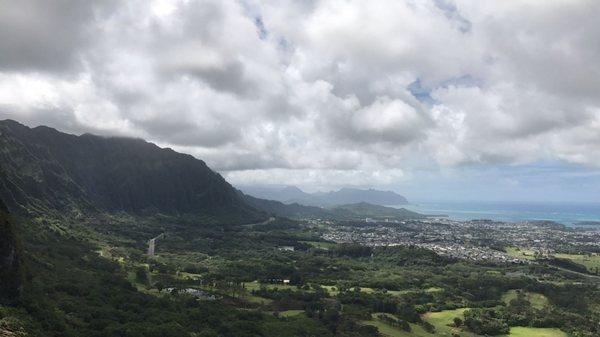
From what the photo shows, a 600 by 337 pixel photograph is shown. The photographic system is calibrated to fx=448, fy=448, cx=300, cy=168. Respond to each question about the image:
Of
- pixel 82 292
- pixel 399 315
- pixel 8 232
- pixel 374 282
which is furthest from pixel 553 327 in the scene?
pixel 8 232

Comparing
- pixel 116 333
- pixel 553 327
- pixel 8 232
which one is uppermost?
pixel 8 232

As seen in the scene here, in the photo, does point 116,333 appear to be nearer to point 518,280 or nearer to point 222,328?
point 222,328

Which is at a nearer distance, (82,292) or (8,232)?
(8,232)

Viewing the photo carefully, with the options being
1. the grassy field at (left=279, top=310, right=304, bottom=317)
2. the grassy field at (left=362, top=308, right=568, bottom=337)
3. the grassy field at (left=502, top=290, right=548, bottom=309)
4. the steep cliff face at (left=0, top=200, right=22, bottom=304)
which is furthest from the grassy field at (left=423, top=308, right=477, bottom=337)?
the steep cliff face at (left=0, top=200, right=22, bottom=304)

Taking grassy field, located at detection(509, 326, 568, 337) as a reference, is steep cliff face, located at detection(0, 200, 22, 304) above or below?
above

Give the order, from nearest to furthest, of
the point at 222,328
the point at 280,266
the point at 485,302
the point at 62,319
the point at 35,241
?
the point at 62,319 < the point at 222,328 < the point at 35,241 < the point at 485,302 < the point at 280,266

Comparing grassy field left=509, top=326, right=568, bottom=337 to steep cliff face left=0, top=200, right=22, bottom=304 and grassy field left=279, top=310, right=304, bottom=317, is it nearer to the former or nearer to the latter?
grassy field left=279, top=310, right=304, bottom=317

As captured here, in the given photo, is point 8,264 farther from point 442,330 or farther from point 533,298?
point 533,298
